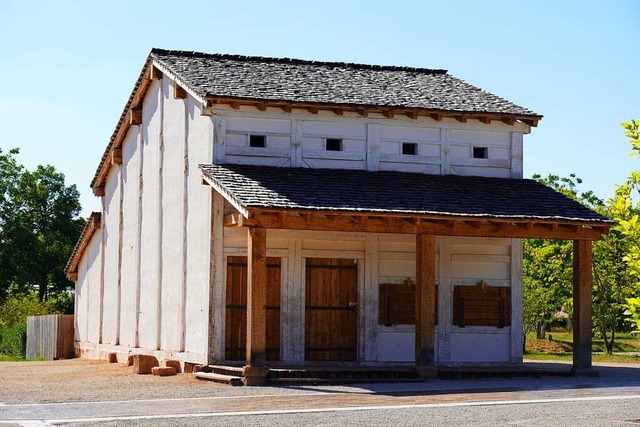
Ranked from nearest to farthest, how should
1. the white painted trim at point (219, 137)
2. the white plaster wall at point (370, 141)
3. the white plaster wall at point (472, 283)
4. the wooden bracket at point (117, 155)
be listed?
the white painted trim at point (219, 137) → the white plaster wall at point (370, 141) → the white plaster wall at point (472, 283) → the wooden bracket at point (117, 155)

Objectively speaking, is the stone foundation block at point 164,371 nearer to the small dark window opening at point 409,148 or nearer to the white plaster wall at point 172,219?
the white plaster wall at point 172,219

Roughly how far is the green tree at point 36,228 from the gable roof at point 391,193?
44170 millimetres

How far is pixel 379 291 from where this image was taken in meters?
Result: 25.0

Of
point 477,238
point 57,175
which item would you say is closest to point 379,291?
point 477,238

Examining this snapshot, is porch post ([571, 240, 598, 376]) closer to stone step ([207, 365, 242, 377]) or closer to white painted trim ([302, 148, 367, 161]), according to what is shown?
white painted trim ([302, 148, 367, 161])

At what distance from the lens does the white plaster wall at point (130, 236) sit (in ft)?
99.7

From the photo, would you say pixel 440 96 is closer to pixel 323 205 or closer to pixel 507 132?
pixel 507 132

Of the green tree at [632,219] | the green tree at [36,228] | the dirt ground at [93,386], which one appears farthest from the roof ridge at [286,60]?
the green tree at [36,228]

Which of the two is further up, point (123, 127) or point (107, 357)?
point (123, 127)

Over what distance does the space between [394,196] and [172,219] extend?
243 inches

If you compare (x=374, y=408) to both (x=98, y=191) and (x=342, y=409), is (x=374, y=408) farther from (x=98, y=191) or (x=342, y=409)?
(x=98, y=191)

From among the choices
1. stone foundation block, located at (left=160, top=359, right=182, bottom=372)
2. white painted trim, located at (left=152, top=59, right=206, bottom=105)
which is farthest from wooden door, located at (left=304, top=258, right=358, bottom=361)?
white painted trim, located at (left=152, top=59, right=206, bottom=105)

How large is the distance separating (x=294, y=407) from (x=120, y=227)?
1679cm

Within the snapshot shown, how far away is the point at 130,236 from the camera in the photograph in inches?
1231
